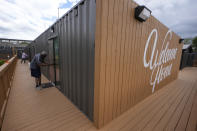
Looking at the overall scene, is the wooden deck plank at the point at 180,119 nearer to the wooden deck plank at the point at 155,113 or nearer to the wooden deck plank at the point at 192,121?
the wooden deck plank at the point at 192,121

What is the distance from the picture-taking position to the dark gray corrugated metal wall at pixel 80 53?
1.59 meters

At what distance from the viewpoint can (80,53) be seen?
76.0 inches

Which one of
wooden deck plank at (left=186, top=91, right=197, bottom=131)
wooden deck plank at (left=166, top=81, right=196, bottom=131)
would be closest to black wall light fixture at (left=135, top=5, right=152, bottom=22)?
wooden deck plank at (left=166, top=81, right=196, bottom=131)

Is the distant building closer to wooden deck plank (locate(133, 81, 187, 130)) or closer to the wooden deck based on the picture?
the wooden deck

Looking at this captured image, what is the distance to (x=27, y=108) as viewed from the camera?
84.4 inches

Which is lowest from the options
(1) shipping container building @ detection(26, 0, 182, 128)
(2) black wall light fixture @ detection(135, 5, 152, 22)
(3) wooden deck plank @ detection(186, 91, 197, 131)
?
(3) wooden deck plank @ detection(186, 91, 197, 131)

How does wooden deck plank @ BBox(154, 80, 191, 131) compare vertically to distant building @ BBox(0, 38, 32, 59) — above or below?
below

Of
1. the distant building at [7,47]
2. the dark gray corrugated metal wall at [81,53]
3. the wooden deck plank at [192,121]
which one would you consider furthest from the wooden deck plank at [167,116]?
the distant building at [7,47]

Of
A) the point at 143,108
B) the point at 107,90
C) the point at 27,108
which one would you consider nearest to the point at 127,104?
the point at 143,108

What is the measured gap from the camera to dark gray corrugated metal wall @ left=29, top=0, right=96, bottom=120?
62.6 inches

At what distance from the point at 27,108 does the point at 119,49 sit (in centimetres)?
275

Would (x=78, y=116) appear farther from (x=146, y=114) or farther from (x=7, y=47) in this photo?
(x=7, y=47)

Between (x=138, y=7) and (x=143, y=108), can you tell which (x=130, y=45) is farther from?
(x=143, y=108)

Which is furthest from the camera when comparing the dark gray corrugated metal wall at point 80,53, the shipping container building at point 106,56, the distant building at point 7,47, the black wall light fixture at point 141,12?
the distant building at point 7,47
